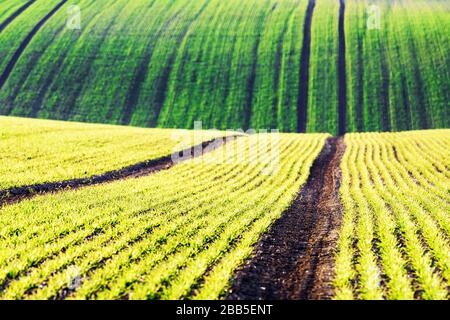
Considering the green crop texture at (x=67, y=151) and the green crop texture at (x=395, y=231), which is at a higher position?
the green crop texture at (x=67, y=151)

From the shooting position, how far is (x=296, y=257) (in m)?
13.4

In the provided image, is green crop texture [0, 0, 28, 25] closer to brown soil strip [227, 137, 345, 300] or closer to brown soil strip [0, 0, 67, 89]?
brown soil strip [0, 0, 67, 89]

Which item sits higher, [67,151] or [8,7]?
[8,7]

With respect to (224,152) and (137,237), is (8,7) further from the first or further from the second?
(137,237)

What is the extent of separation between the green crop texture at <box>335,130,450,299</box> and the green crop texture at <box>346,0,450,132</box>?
123 ft

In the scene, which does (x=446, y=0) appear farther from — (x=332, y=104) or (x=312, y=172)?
(x=312, y=172)

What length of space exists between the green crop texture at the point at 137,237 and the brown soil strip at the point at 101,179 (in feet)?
5.06

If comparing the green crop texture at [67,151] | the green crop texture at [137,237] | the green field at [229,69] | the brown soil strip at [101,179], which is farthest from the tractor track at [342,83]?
the green crop texture at [137,237]

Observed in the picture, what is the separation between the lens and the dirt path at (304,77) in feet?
234

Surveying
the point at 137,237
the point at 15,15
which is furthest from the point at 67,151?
the point at 15,15

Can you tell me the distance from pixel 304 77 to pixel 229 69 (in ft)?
53.0

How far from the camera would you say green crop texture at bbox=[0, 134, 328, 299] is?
9.90 meters

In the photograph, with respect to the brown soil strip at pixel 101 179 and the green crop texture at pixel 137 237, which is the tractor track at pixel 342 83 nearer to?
the brown soil strip at pixel 101 179
